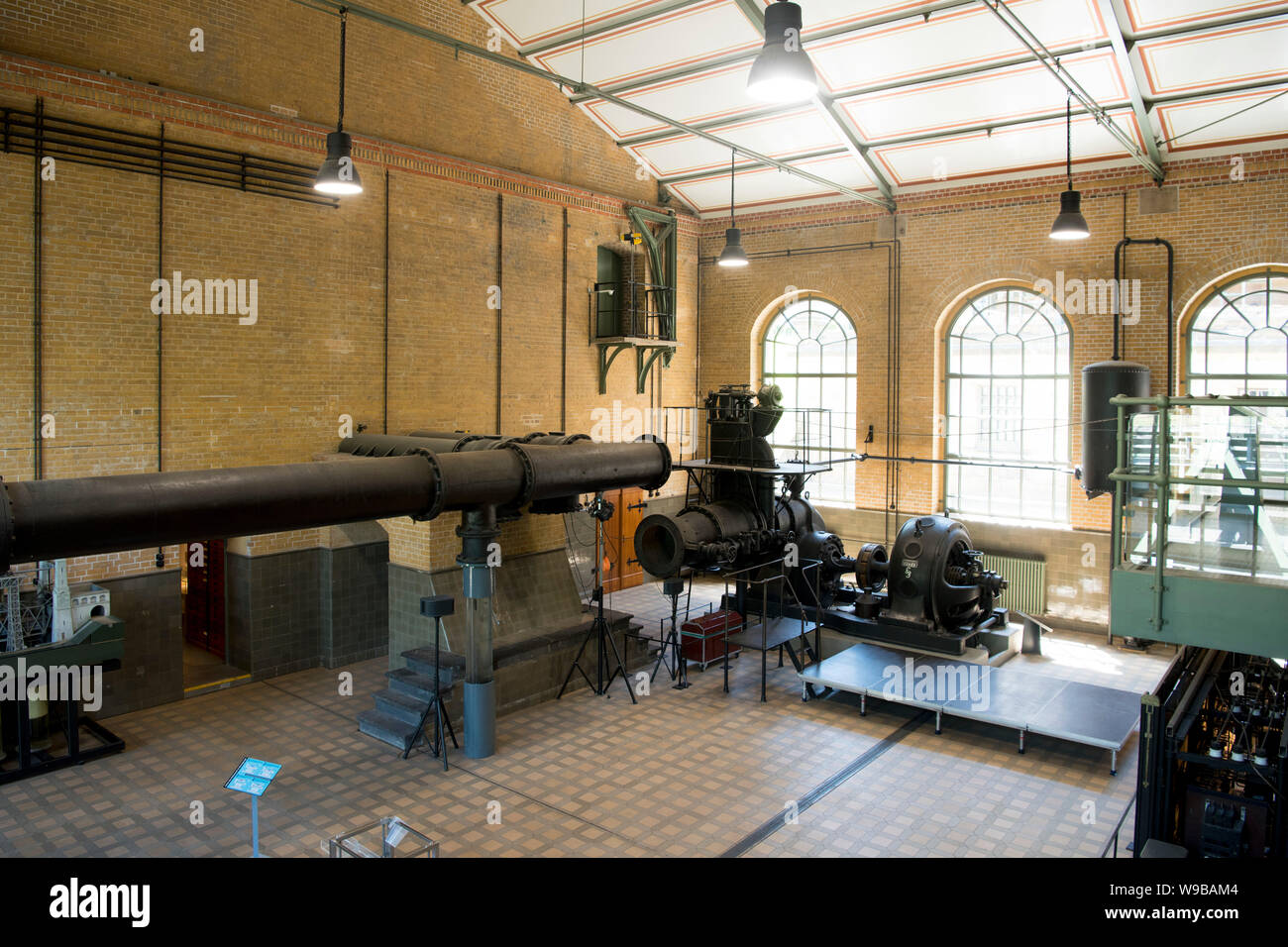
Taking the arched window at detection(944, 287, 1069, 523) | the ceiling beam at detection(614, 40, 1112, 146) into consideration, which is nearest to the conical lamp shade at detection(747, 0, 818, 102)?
the ceiling beam at detection(614, 40, 1112, 146)

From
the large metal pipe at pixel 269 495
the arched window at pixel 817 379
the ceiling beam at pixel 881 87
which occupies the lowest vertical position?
the large metal pipe at pixel 269 495

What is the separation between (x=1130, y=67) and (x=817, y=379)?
23.7 feet

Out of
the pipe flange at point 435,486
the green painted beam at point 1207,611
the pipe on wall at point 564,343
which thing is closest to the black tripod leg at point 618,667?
the pipe flange at point 435,486

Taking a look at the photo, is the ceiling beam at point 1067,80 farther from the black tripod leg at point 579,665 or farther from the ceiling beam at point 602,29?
the black tripod leg at point 579,665

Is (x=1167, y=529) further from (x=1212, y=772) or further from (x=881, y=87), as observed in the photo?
(x=881, y=87)

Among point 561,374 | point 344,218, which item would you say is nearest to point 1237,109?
point 561,374

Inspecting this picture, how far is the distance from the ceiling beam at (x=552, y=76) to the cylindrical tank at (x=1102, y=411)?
4.63m

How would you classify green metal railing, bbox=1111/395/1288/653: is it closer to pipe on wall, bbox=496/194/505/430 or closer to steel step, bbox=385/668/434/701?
steel step, bbox=385/668/434/701

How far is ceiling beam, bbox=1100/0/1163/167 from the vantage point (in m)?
9.75

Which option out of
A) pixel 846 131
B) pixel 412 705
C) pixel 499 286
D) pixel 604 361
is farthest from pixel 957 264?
pixel 412 705

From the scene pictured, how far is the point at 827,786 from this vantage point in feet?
27.6

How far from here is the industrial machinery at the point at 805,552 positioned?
444 inches

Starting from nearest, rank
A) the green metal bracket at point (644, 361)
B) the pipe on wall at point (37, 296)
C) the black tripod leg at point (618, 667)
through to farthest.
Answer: the pipe on wall at point (37, 296) < the black tripod leg at point (618, 667) < the green metal bracket at point (644, 361)

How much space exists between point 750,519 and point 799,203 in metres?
6.94
